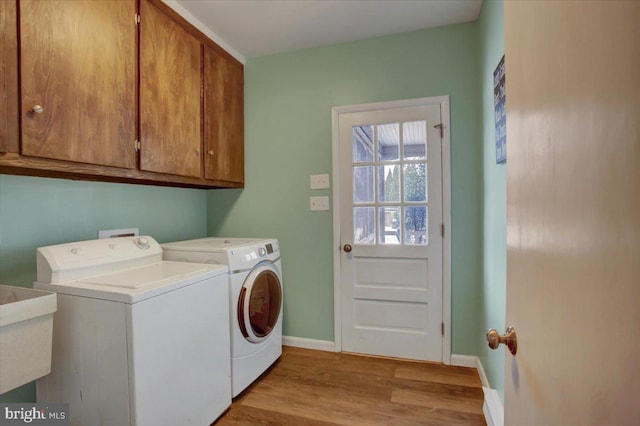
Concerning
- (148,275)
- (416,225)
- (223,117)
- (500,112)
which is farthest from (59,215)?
(500,112)

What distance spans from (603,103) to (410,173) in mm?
1943

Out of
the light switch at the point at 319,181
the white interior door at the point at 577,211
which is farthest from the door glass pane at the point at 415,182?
the white interior door at the point at 577,211

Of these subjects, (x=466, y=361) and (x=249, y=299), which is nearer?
(x=249, y=299)

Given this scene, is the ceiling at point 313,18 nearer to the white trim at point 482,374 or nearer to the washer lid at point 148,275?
the washer lid at point 148,275

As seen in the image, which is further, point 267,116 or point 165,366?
point 267,116

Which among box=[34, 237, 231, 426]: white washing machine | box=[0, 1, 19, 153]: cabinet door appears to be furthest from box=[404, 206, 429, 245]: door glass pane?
box=[0, 1, 19, 153]: cabinet door

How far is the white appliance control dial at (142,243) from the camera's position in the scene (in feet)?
5.84

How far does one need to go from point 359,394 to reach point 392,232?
1.15 m

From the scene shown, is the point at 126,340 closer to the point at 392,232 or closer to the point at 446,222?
the point at 392,232

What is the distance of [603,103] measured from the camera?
1.22 ft

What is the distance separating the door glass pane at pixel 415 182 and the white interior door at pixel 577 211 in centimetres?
158

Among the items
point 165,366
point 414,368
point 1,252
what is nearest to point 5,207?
point 1,252

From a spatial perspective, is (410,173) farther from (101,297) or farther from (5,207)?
(5,207)

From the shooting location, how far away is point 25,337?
3.60ft
